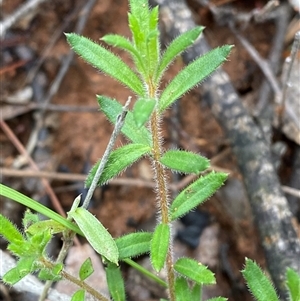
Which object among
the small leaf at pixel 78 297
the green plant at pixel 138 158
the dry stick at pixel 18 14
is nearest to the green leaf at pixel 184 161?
the green plant at pixel 138 158

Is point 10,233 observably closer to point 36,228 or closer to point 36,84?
point 36,228

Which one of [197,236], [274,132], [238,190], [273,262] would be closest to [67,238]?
[273,262]

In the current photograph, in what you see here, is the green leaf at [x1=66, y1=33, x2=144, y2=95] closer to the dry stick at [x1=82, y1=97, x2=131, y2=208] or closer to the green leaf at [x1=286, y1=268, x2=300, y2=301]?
the dry stick at [x1=82, y1=97, x2=131, y2=208]

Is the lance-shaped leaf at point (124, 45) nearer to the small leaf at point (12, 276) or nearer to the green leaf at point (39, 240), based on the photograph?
the green leaf at point (39, 240)

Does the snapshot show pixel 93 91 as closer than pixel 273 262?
No

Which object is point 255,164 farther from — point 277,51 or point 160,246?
point 277,51

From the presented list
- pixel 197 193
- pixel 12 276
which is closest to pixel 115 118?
pixel 197 193
